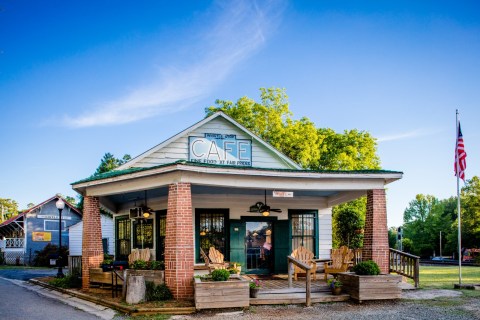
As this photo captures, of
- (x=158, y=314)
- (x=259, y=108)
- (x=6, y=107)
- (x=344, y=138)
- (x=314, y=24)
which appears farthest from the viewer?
(x=344, y=138)

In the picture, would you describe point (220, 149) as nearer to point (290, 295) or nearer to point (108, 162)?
point (290, 295)

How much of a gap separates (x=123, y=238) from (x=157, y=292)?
296 inches

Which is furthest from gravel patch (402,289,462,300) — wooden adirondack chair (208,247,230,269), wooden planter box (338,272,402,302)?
wooden adirondack chair (208,247,230,269)

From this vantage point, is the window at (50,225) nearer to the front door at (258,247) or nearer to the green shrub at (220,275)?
the front door at (258,247)

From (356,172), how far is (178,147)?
692 cm

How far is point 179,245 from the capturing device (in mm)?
10516

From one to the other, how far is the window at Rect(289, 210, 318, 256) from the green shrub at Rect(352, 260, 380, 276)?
5040 millimetres

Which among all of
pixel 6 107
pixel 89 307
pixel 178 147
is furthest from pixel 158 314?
pixel 6 107

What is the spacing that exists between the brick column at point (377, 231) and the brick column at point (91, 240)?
779cm

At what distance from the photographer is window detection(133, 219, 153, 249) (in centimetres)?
1591

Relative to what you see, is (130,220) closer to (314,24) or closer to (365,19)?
(314,24)

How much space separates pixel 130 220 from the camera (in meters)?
17.0

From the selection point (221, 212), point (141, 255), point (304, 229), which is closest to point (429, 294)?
point (304, 229)

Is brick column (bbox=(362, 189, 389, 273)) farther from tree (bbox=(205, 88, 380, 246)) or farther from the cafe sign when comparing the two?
tree (bbox=(205, 88, 380, 246))
